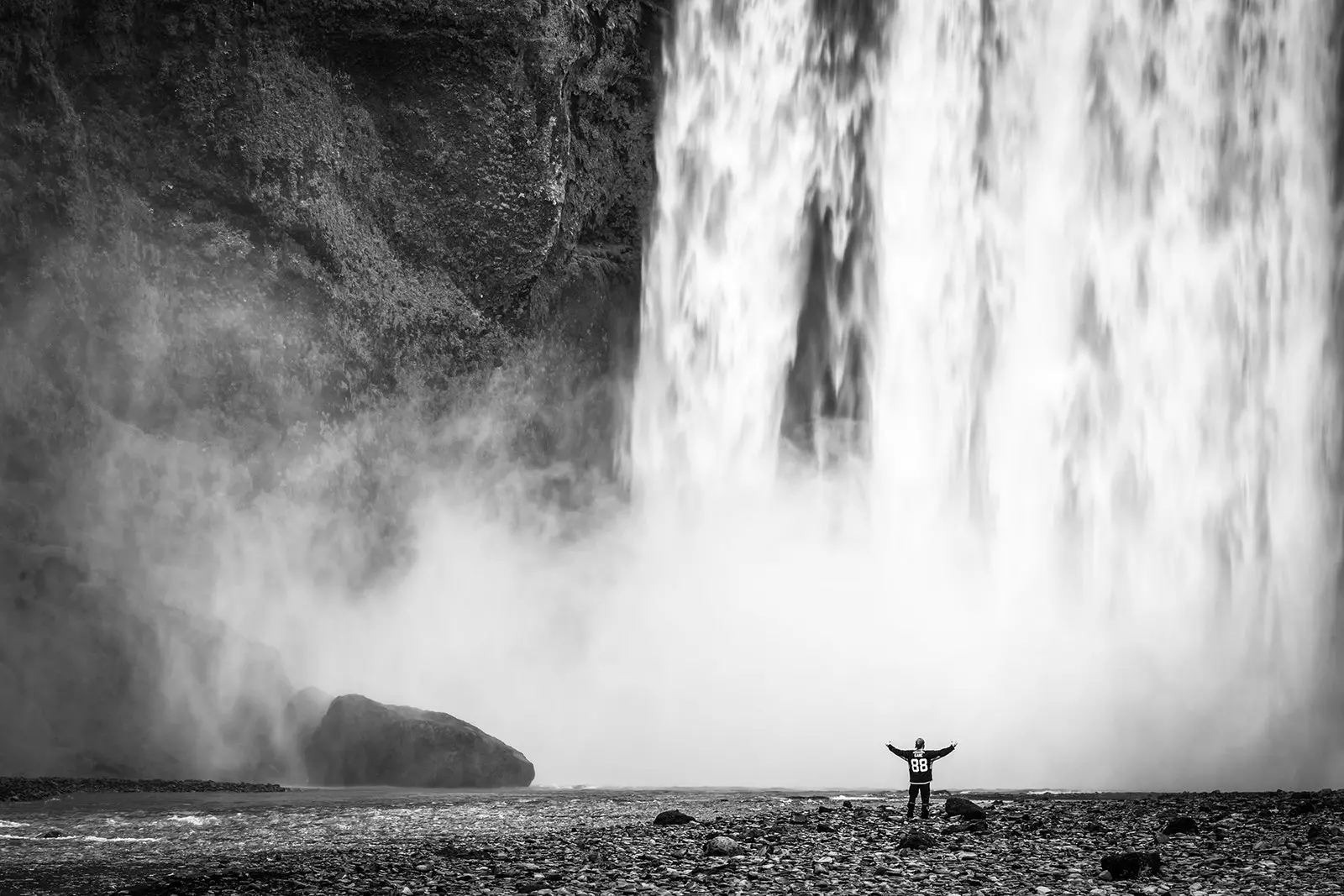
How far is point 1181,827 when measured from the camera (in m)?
10.6

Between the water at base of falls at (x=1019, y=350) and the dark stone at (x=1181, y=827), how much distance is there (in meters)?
11.7

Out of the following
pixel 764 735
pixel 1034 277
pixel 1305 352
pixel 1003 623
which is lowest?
pixel 764 735

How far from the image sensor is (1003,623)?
26.4 metres

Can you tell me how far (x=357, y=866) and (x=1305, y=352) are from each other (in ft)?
74.1

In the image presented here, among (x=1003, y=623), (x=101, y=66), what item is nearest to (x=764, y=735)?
(x=1003, y=623)

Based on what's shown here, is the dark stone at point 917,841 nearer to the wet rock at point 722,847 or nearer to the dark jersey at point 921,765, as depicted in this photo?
the wet rock at point 722,847

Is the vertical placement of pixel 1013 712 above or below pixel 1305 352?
below

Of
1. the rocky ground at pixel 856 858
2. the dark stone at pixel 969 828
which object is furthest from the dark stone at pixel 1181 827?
the dark stone at pixel 969 828

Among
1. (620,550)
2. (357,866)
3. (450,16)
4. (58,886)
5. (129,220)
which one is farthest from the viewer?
(620,550)

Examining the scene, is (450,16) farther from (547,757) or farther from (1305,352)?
(1305,352)

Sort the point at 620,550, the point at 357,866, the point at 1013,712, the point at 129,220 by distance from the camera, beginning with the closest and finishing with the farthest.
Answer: the point at 357,866
the point at 1013,712
the point at 129,220
the point at 620,550

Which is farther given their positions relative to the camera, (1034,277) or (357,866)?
(1034,277)

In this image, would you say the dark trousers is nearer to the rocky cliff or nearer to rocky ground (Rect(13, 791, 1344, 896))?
rocky ground (Rect(13, 791, 1344, 896))

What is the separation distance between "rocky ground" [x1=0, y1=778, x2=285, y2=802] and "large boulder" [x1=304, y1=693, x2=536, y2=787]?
193cm
